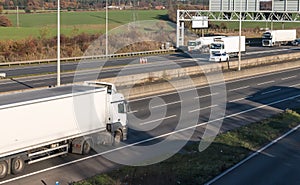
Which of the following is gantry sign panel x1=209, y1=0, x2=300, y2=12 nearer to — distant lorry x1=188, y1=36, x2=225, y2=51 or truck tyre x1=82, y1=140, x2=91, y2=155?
distant lorry x1=188, y1=36, x2=225, y2=51

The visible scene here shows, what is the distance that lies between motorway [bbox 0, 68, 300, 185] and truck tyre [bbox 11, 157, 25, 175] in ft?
0.67

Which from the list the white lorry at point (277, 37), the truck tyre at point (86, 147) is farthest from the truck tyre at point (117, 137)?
the white lorry at point (277, 37)

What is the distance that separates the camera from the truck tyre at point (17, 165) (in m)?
17.8

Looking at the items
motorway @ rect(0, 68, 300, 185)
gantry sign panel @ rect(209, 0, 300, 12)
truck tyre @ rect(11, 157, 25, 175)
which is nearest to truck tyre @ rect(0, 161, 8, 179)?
motorway @ rect(0, 68, 300, 185)

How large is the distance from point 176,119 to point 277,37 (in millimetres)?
81170

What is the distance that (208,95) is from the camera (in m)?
39.5

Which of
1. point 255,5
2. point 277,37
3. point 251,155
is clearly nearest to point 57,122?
point 251,155

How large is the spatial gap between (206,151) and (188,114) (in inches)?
377

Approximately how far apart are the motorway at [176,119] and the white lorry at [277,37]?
5276 centimetres

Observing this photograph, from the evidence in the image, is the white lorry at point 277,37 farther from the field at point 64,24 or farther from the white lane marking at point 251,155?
the white lane marking at point 251,155

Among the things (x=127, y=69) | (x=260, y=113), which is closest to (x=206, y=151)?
(x=260, y=113)

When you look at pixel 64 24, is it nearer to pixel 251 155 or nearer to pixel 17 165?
pixel 251 155

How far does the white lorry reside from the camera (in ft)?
340

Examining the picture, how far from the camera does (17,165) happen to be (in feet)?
59.1
